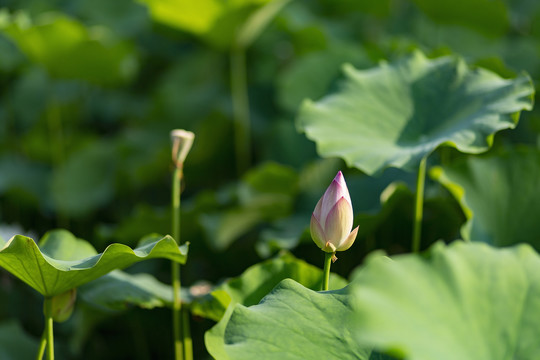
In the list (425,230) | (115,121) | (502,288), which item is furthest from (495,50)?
(502,288)

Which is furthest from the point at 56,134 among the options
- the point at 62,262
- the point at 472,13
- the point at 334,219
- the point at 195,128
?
the point at 334,219

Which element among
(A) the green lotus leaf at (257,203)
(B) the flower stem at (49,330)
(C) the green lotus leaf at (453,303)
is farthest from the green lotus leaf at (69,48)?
(C) the green lotus leaf at (453,303)

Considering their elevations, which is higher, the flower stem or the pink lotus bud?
the pink lotus bud

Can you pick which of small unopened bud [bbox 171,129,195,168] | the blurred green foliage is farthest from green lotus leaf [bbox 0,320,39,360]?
small unopened bud [bbox 171,129,195,168]

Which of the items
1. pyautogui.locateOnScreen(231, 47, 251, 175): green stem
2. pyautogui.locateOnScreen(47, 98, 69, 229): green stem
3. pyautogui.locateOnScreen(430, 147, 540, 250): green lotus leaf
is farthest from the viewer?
pyautogui.locateOnScreen(47, 98, 69, 229): green stem

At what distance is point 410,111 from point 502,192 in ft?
0.62

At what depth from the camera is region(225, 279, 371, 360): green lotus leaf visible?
23.7 inches

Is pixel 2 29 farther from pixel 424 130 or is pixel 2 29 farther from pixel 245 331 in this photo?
pixel 245 331

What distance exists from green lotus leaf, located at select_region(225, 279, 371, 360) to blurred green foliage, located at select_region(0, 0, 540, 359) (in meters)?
0.33

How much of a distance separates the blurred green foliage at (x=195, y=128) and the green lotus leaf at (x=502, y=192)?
0.33 feet

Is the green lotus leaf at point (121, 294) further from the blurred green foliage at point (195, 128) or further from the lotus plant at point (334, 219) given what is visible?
the lotus plant at point (334, 219)

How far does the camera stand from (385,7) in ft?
6.24

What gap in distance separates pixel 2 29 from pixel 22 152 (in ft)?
2.24

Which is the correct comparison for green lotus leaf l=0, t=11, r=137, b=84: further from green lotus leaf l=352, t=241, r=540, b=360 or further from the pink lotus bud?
green lotus leaf l=352, t=241, r=540, b=360
